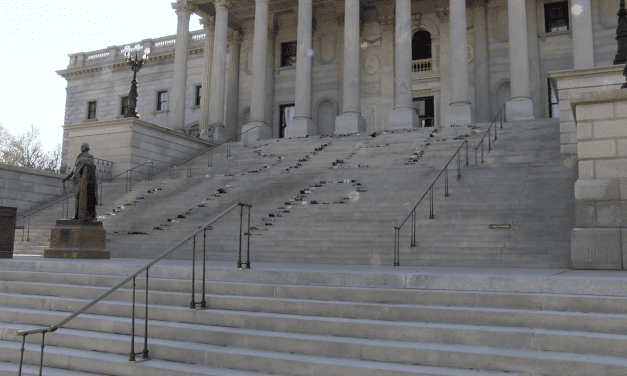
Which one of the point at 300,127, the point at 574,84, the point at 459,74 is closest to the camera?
the point at 574,84

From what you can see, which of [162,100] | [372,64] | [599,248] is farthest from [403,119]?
[162,100]

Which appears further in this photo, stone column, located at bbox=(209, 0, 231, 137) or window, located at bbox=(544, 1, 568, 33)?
stone column, located at bbox=(209, 0, 231, 137)

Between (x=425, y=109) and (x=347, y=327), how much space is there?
102ft

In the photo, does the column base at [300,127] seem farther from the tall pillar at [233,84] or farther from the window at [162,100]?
the window at [162,100]

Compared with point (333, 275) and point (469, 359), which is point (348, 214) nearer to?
point (333, 275)

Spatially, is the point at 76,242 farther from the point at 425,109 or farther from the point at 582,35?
the point at 425,109

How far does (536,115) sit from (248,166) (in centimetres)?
1743

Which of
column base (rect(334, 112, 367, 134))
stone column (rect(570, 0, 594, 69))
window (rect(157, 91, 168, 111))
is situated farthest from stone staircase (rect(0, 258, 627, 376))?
window (rect(157, 91, 168, 111))

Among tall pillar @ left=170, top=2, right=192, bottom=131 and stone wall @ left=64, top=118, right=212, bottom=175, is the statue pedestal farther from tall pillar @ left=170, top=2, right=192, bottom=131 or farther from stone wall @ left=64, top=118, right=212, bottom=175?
tall pillar @ left=170, top=2, right=192, bottom=131

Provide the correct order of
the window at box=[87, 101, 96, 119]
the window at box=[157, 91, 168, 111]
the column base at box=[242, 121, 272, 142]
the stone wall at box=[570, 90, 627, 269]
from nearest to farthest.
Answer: the stone wall at box=[570, 90, 627, 269]
the column base at box=[242, 121, 272, 142]
the window at box=[157, 91, 168, 111]
the window at box=[87, 101, 96, 119]

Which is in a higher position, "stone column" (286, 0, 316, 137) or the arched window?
the arched window

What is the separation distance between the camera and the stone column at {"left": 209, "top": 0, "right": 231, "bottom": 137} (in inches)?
1382

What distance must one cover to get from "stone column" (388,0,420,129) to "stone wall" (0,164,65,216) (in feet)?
54.9

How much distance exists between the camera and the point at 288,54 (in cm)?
4034
